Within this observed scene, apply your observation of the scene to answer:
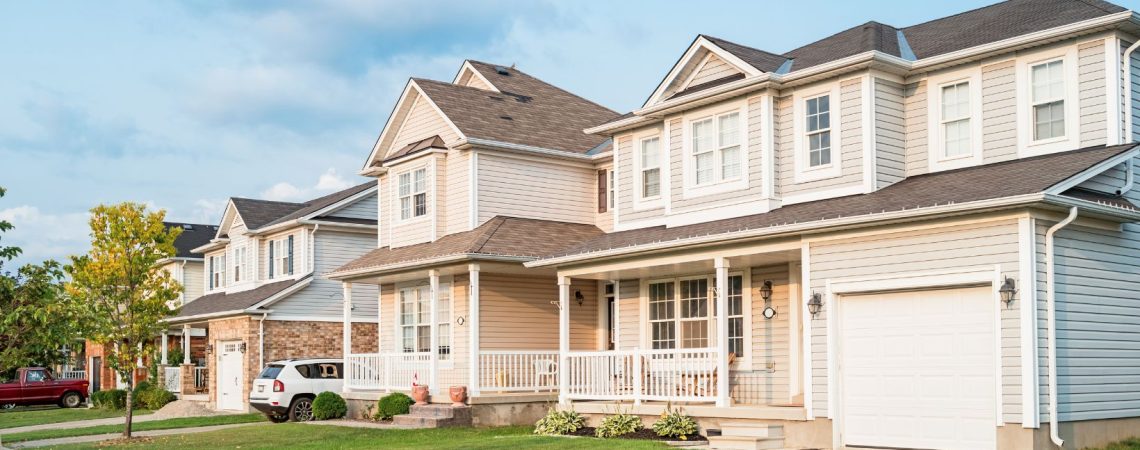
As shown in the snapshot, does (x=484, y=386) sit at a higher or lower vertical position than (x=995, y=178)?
lower

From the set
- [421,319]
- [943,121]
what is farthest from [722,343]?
[421,319]

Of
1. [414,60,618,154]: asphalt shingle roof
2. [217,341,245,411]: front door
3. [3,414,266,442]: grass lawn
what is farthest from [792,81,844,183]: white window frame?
[217,341,245,411]: front door

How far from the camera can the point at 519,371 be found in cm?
2531

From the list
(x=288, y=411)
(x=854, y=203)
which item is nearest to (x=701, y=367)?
(x=854, y=203)

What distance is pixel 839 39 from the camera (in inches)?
825

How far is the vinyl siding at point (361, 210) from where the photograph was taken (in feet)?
115

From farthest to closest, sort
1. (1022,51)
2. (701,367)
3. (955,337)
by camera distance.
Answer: (701,367) → (1022,51) → (955,337)

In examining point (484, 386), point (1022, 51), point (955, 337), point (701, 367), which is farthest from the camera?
point (484, 386)

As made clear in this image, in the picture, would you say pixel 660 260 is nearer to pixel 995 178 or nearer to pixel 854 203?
pixel 854 203

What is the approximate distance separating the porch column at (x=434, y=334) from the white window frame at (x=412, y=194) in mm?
2129

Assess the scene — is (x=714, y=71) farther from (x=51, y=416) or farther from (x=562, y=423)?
(x=51, y=416)

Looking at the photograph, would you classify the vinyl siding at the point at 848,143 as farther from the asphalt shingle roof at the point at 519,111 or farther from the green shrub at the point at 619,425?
the asphalt shingle roof at the point at 519,111

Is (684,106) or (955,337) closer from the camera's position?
(955,337)

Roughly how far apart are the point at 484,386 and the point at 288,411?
577 centimetres
